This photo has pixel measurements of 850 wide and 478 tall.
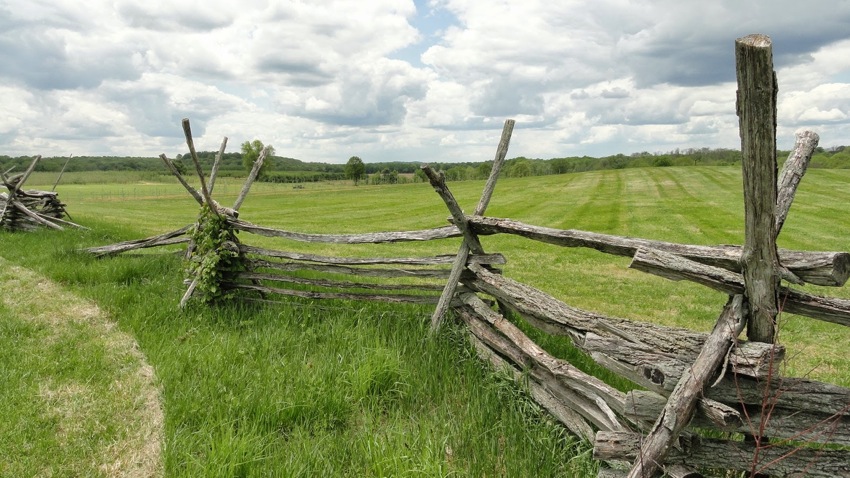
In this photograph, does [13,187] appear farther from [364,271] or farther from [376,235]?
[376,235]

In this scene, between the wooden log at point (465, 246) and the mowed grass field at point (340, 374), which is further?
the wooden log at point (465, 246)

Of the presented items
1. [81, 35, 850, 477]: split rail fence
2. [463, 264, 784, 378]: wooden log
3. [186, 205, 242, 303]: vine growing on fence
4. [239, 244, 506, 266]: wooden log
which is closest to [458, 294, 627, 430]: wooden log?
[81, 35, 850, 477]: split rail fence

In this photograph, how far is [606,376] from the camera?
4453 millimetres

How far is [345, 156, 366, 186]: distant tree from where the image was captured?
72875 millimetres

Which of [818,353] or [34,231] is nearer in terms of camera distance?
[818,353]

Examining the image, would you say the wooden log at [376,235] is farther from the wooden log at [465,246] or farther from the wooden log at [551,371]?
the wooden log at [551,371]

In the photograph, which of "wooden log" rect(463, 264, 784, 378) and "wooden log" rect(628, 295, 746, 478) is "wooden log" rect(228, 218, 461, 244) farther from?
"wooden log" rect(628, 295, 746, 478)

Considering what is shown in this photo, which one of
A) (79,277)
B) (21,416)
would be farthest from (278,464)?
(79,277)

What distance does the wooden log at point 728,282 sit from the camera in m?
2.49

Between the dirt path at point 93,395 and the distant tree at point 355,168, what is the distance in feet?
220

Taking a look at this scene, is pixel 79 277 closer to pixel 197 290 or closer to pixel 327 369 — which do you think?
pixel 197 290

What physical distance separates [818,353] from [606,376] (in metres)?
3.65

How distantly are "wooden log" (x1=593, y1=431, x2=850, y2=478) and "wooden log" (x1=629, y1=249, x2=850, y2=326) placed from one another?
0.71 meters

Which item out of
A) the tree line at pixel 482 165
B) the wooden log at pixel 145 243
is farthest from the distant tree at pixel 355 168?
the wooden log at pixel 145 243
